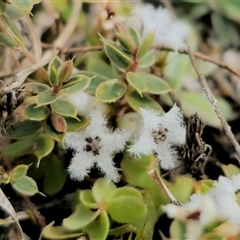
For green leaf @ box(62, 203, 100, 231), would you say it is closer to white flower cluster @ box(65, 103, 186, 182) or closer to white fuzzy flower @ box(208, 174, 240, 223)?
white flower cluster @ box(65, 103, 186, 182)

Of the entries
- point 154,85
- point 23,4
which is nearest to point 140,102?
point 154,85

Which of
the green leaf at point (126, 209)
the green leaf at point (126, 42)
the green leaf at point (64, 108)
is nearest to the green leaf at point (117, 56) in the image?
the green leaf at point (126, 42)

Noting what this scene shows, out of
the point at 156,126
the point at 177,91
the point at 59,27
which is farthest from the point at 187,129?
the point at 59,27

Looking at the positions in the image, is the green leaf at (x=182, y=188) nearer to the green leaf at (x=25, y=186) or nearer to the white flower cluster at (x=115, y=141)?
the white flower cluster at (x=115, y=141)

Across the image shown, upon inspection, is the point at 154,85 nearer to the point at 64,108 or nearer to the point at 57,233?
the point at 64,108

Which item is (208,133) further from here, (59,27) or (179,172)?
(59,27)

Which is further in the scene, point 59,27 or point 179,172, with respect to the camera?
point 59,27
